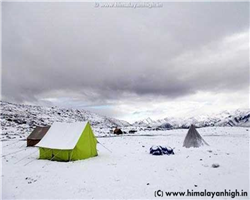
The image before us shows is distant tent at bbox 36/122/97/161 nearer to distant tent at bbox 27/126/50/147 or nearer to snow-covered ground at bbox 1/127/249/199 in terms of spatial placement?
snow-covered ground at bbox 1/127/249/199

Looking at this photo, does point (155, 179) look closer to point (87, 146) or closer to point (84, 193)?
point (84, 193)

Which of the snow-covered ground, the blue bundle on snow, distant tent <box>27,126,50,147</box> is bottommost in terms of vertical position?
the snow-covered ground

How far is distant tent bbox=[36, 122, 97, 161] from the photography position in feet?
69.2

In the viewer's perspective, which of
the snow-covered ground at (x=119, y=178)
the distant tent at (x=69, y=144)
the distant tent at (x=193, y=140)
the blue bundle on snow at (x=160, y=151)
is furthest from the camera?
the distant tent at (x=193, y=140)

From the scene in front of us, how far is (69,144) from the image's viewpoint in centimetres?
2141

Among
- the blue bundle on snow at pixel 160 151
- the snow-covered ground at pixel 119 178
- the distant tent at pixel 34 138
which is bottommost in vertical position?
the snow-covered ground at pixel 119 178

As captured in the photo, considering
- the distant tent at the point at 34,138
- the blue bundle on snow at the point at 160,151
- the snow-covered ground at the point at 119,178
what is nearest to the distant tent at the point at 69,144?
the snow-covered ground at the point at 119,178

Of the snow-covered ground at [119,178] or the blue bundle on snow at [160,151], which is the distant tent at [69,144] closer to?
the snow-covered ground at [119,178]

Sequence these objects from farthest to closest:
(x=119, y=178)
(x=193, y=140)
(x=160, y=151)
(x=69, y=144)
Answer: (x=193, y=140) → (x=160, y=151) → (x=69, y=144) → (x=119, y=178)

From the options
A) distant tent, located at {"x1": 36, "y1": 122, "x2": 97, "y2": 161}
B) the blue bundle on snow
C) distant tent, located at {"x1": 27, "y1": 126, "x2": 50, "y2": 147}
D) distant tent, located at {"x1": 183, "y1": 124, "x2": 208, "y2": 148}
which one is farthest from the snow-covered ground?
distant tent, located at {"x1": 27, "y1": 126, "x2": 50, "y2": 147}

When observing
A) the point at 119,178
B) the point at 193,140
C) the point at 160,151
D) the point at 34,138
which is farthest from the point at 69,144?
the point at 193,140

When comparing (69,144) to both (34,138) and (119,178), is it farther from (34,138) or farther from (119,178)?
(34,138)

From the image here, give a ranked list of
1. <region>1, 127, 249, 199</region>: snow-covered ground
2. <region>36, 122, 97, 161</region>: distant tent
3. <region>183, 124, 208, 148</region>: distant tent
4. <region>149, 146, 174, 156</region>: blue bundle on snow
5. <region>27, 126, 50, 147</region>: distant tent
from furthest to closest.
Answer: <region>27, 126, 50, 147</region>: distant tent, <region>183, 124, 208, 148</region>: distant tent, <region>149, 146, 174, 156</region>: blue bundle on snow, <region>36, 122, 97, 161</region>: distant tent, <region>1, 127, 249, 199</region>: snow-covered ground

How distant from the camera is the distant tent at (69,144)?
2108 cm
